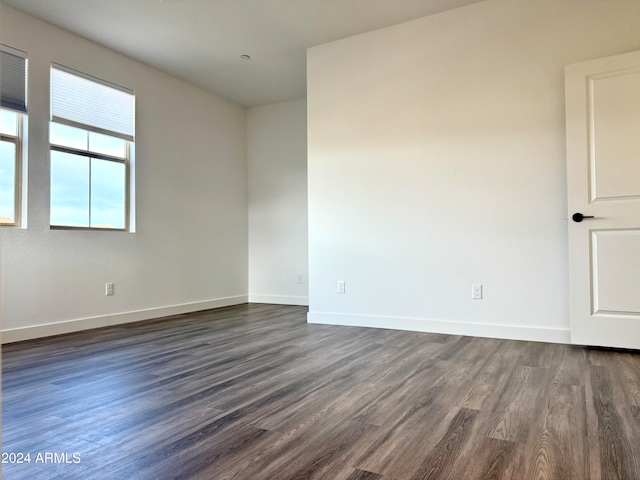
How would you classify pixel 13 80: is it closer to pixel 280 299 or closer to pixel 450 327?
pixel 280 299

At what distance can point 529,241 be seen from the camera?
129 inches

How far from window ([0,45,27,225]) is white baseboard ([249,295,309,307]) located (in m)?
3.11

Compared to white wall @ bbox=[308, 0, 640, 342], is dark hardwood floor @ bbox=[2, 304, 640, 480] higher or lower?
lower

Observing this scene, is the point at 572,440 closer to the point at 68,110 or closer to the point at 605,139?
the point at 605,139

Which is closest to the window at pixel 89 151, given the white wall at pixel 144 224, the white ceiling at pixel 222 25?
the white wall at pixel 144 224

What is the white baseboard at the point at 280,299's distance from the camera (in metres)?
5.58

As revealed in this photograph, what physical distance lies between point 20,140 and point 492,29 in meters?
4.01

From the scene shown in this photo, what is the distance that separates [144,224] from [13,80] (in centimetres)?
170

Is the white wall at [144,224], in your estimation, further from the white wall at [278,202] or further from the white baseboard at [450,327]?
the white baseboard at [450,327]

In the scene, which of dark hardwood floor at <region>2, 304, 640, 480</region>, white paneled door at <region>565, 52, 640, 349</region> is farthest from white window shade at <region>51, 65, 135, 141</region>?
white paneled door at <region>565, 52, 640, 349</region>

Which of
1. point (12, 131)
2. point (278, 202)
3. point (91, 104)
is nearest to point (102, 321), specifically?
point (12, 131)

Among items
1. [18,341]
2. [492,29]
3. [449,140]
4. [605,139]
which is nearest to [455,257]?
[449,140]

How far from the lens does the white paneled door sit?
288 centimetres

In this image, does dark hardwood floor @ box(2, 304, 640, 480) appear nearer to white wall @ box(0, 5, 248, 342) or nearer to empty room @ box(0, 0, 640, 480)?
empty room @ box(0, 0, 640, 480)
